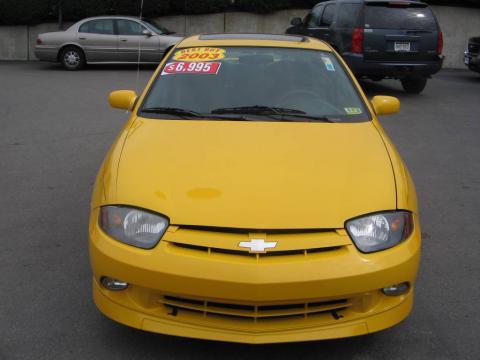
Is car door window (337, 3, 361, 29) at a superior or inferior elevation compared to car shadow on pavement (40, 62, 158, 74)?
superior

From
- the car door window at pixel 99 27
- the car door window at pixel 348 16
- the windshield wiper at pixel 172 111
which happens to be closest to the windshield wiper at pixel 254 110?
the windshield wiper at pixel 172 111

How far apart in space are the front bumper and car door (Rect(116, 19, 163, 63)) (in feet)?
44.1

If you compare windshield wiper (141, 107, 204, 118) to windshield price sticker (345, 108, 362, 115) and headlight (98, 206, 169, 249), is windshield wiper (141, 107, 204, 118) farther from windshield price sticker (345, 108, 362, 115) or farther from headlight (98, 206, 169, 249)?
headlight (98, 206, 169, 249)

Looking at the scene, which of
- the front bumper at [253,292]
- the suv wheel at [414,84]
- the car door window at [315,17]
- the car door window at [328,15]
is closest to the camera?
the front bumper at [253,292]

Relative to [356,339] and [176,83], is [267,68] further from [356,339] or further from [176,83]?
[356,339]

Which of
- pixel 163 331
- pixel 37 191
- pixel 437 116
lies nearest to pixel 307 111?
pixel 163 331

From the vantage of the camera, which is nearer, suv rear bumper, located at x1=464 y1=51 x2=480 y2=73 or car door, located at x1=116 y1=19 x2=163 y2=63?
suv rear bumper, located at x1=464 y1=51 x2=480 y2=73

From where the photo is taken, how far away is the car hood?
9.64ft

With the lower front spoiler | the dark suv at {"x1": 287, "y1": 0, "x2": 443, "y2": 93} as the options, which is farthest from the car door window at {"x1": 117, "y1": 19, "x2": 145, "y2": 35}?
the lower front spoiler

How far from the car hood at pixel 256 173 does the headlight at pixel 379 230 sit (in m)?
0.05

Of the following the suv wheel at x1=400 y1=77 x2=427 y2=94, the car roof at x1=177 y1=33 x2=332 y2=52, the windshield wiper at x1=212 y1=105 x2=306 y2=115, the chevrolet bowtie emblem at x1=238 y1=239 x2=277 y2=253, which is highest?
the car roof at x1=177 y1=33 x2=332 y2=52

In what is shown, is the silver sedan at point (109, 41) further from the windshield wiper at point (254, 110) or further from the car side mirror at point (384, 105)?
the windshield wiper at point (254, 110)

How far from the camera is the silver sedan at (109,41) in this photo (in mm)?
15789

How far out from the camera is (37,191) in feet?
19.0
